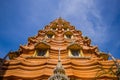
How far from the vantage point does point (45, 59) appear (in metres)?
17.1

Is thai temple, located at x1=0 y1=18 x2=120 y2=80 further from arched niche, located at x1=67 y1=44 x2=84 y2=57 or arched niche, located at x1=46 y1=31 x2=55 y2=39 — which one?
→ arched niche, located at x1=46 y1=31 x2=55 y2=39

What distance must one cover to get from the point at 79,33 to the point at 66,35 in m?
2.69

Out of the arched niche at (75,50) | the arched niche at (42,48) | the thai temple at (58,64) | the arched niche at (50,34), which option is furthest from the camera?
the arched niche at (50,34)

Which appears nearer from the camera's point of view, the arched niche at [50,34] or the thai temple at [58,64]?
the thai temple at [58,64]

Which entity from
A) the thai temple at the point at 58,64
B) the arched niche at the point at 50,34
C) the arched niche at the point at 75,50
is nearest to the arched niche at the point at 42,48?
the thai temple at the point at 58,64

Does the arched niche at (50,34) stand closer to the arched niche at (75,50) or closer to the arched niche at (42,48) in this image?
the arched niche at (42,48)

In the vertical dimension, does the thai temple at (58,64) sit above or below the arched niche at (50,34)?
→ below

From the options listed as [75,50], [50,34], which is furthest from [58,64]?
[50,34]

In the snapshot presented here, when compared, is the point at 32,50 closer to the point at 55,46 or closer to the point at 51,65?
the point at 55,46

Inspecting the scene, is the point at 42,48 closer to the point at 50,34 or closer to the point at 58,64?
the point at 50,34

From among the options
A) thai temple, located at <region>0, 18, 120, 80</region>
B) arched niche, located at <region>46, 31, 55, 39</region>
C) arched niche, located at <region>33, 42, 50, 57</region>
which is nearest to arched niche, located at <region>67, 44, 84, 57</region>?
thai temple, located at <region>0, 18, 120, 80</region>

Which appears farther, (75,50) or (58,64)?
(75,50)

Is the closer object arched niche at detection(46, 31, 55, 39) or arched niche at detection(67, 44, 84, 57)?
arched niche at detection(67, 44, 84, 57)

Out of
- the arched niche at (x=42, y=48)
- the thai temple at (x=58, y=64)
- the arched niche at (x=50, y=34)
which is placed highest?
the arched niche at (x=50, y=34)
